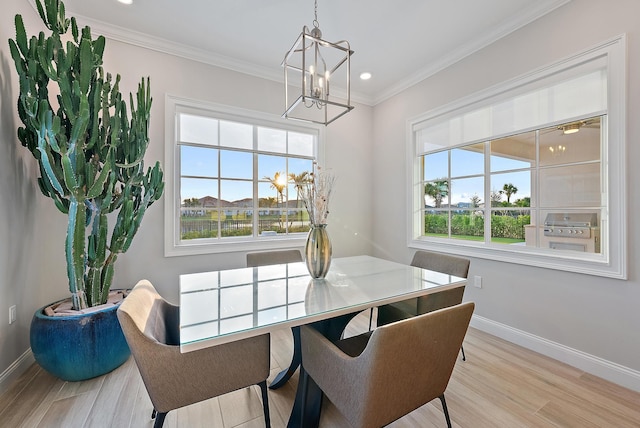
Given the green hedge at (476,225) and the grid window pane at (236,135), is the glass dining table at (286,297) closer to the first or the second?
the green hedge at (476,225)

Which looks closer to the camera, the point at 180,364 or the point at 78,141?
the point at 180,364

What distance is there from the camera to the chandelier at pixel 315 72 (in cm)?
157

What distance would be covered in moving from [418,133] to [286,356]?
2.89m

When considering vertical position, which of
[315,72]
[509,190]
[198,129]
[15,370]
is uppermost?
[198,129]

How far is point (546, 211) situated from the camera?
233 centimetres

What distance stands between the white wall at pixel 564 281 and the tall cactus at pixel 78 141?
3.15m

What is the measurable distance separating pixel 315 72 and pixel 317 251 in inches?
42.8

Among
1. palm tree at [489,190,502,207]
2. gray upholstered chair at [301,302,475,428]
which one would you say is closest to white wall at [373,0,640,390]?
palm tree at [489,190,502,207]

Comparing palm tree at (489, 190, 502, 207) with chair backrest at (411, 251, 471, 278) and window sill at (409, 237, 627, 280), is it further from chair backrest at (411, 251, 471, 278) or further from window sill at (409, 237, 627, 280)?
chair backrest at (411, 251, 471, 278)

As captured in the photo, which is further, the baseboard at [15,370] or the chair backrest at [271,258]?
the chair backrest at [271,258]

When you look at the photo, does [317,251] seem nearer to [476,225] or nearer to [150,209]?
[150,209]

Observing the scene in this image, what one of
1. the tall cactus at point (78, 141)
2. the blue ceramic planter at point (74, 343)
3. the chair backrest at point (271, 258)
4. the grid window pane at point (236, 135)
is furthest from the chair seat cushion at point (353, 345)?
the grid window pane at point (236, 135)

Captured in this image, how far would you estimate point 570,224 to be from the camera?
221cm

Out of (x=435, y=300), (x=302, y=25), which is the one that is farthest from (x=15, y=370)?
(x=302, y=25)
